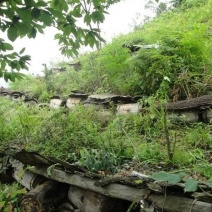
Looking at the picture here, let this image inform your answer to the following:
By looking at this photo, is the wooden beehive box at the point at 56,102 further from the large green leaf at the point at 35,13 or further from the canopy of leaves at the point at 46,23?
the large green leaf at the point at 35,13

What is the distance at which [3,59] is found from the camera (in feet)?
8.55

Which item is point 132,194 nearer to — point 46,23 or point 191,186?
point 191,186

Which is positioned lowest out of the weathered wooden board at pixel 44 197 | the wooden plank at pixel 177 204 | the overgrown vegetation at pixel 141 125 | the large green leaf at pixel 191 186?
the weathered wooden board at pixel 44 197

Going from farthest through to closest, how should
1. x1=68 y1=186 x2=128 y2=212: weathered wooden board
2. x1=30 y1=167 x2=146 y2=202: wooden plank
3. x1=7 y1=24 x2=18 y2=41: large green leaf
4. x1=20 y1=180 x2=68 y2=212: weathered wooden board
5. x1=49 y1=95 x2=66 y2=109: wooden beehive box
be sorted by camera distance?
x1=49 y1=95 x2=66 y2=109: wooden beehive box → x1=20 y1=180 x2=68 y2=212: weathered wooden board → x1=68 y1=186 x2=128 y2=212: weathered wooden board → x1=30 y1=167 x2=146 y2=202: wooden plank → x1=7 y1=24 x2=18 y2=41: large green leaf

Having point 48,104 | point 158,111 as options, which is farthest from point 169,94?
point 48,104

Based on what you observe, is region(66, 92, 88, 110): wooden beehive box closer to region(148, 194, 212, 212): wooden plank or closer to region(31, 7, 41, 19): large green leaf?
region(148, 194, 212, 212): wooden plank

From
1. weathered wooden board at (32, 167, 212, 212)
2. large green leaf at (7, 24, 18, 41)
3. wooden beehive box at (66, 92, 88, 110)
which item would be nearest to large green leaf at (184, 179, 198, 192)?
weathered wooden board at (32, 167, 212, 212)

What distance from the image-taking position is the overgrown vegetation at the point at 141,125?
3.25 metres

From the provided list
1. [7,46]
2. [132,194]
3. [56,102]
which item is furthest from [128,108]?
[7,46]

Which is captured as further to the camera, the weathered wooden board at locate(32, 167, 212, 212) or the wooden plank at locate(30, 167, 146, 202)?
the wooden plank at locate(30, 167, 146, 202)

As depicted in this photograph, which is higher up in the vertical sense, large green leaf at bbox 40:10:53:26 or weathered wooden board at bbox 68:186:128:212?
large green leaf at bbox 40:10:53:26

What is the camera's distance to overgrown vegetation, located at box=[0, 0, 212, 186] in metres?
→ 3.25

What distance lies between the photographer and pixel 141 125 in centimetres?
434

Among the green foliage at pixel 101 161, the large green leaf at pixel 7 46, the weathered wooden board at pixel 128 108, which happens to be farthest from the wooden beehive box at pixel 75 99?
the large green leaf at pixel 7 46
